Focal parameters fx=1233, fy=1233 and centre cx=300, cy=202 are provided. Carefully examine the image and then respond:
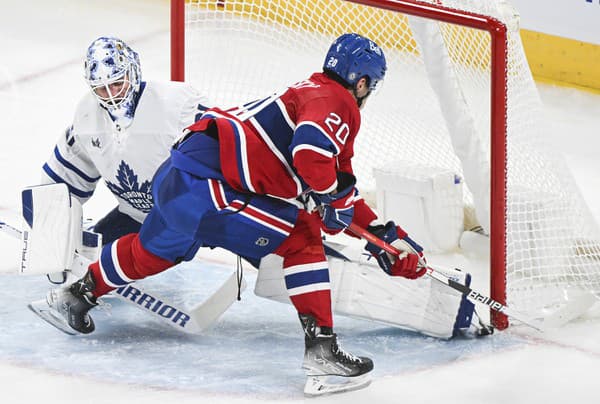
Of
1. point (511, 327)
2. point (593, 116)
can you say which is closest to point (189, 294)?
Result: point (511, 327)

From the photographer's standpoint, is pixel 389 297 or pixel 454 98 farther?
pixel 454 98

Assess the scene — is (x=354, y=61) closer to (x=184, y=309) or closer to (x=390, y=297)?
(x=390, y=297)

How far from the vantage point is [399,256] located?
3053 mm

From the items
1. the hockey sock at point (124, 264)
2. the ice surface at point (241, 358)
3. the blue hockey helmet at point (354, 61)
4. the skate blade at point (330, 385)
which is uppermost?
the blue hockey helmet at point (354, 61)

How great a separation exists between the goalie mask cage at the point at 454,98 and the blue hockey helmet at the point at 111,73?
63cm

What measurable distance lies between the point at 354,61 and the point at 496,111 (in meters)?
0.54

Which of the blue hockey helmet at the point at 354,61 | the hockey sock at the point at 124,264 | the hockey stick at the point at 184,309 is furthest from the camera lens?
the hockey stick at the point at 184,309

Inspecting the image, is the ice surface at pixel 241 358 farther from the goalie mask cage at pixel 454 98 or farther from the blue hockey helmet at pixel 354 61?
the blue hockey helmet at pixel 354 61

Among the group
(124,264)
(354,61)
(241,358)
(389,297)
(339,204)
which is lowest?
(241,358)

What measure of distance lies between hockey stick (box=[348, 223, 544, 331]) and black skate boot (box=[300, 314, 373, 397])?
0.93 feet

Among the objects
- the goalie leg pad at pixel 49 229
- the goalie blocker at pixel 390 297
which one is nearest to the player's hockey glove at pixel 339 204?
the goalie blocker at pixel 390 297

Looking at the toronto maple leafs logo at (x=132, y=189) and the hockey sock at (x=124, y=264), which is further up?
the toronto maple leafs logo at (x=132, y=189)

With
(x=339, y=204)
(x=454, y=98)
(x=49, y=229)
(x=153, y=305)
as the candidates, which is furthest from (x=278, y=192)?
(x=454, y=98)

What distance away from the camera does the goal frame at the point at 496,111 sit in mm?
3146
